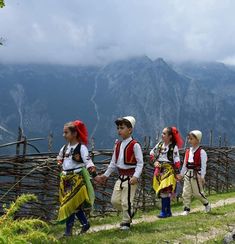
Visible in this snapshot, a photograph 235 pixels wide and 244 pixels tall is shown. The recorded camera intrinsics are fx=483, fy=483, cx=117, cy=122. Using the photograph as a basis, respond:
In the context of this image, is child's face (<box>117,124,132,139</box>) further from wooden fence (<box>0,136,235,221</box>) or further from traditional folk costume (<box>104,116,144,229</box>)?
wooden fence (<box>0,136,235,221</box>)

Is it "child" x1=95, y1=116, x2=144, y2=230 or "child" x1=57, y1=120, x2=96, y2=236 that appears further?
"child" x1=95, y1=116, x2=144, y2=230

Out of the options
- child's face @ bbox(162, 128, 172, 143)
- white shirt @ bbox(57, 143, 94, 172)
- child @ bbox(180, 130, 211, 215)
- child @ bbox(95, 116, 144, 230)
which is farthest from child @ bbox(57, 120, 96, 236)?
child @ bbox(180, 130, 211, 215)

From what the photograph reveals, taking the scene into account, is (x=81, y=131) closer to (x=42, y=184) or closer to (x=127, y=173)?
(x=127, y=173)

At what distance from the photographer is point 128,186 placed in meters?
6.56

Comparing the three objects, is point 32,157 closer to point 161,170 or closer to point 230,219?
point 161,170

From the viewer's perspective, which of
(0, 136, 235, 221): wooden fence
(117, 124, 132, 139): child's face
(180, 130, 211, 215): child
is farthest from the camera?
(180, 130, 211, 215): child

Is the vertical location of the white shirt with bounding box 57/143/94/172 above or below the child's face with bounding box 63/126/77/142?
below

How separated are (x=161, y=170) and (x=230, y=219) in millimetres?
1417

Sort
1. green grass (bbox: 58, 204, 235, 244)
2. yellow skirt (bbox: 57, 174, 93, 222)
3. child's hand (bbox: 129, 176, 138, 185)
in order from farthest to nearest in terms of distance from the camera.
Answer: child's hand (bbox: 129, 176, 138, 185), yellow skirt (bbox: 57, 174, 93, 222), green grass (bbox: 58, 204, 235, 244)

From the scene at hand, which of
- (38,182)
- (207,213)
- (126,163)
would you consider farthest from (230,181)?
(126,163)

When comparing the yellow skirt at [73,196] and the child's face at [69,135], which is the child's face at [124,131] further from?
the yellow skirt at [73,196]

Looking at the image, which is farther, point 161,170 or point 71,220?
point 161,170

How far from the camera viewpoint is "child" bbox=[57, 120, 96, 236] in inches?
243

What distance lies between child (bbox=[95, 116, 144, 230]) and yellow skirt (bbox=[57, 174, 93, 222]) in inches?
14.8
